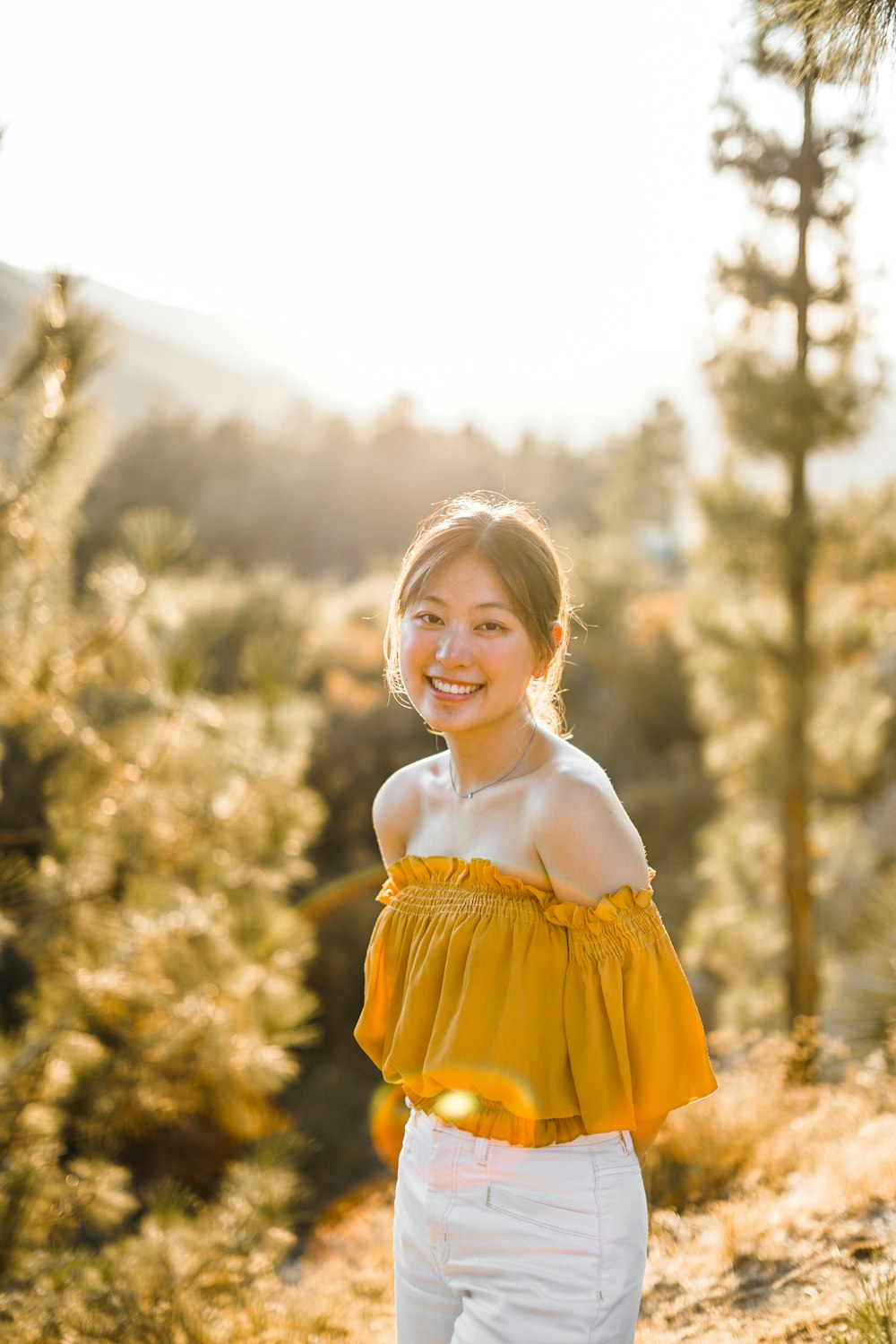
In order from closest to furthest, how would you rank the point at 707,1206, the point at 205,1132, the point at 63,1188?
the point at 707,1206, the point at 63,1188, the point at 205,1132

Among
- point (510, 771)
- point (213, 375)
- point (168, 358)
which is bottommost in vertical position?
point (510, 771)

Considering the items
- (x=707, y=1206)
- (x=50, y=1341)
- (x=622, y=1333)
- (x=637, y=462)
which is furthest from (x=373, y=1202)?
(x=637, y=462)

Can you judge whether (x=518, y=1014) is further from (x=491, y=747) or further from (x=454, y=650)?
(x=454, y=650)

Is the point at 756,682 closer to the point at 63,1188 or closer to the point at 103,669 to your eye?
the point at 103,669

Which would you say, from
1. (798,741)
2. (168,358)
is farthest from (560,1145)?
(168,358)

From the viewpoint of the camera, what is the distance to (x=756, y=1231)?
240cm

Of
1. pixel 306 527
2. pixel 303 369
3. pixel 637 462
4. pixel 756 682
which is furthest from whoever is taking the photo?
pixel 303 369

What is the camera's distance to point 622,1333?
4.56ft

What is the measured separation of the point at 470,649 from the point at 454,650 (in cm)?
2

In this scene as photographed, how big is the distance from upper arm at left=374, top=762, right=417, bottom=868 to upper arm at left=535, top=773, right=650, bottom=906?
41 cm

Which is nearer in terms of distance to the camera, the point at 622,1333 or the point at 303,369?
the point at 622,1333

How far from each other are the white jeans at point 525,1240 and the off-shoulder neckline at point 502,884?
0.34m

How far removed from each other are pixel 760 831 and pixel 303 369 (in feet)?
327

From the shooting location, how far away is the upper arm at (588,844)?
4.44ft
